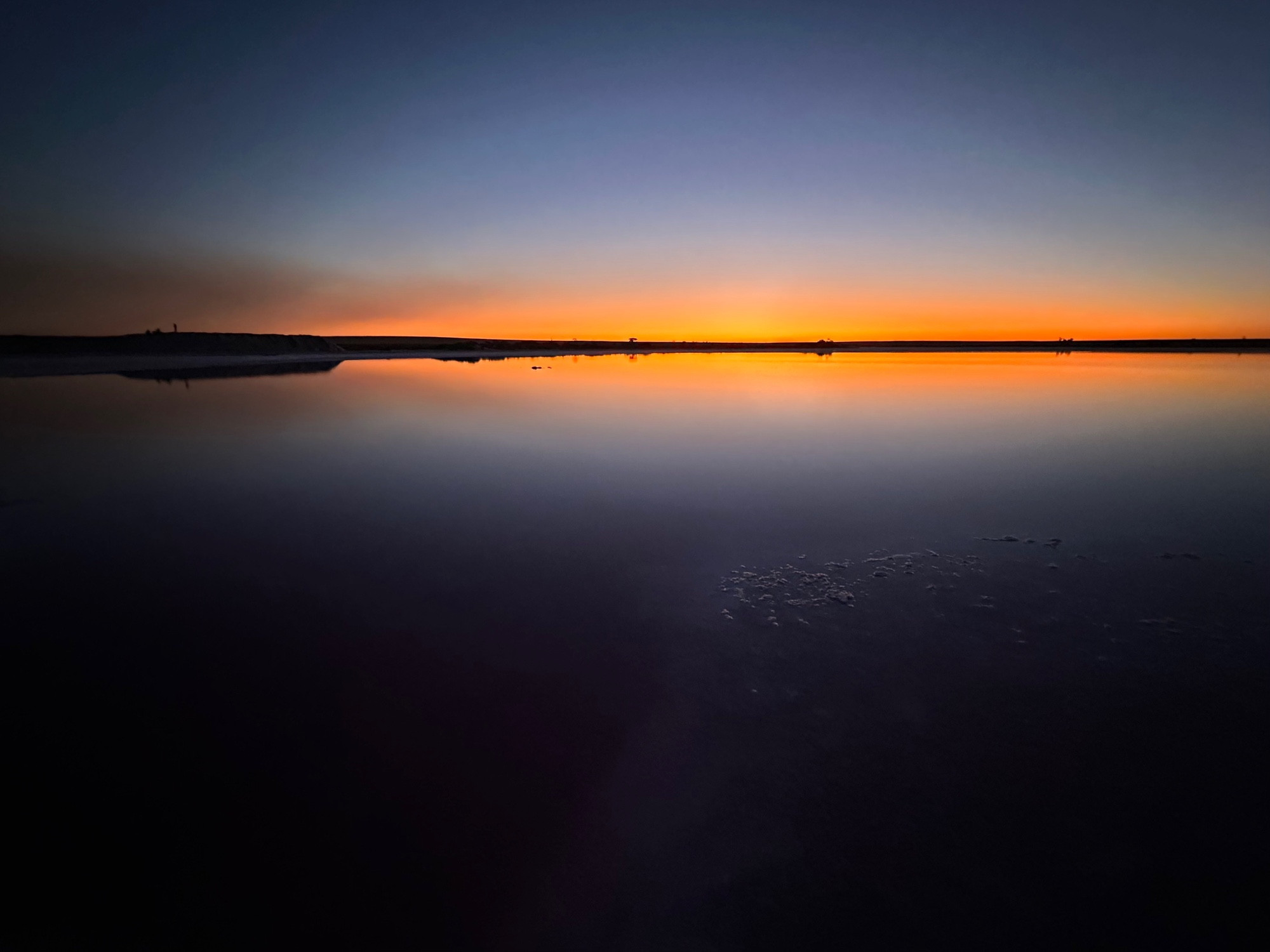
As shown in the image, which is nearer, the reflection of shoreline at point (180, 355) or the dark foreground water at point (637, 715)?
the dark foreground water at point (637, 715)

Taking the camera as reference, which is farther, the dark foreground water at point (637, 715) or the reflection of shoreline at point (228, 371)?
the reflection of shoreline at point (228, 371)

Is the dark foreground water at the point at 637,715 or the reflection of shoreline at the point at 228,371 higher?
the reflection of shoreline at the point at 228,371

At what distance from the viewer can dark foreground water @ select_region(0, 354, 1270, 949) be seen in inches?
100

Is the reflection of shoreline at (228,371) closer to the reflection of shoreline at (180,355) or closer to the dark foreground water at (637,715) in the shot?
the reflection of shoreline at (180,355)

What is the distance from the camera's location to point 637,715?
3799 mm

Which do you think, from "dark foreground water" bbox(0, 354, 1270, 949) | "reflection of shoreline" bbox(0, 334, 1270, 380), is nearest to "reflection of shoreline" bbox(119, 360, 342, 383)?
"reflection of shoreline" bbox(0, 334, 1270, 380)

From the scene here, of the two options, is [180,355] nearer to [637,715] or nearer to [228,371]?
[228,371]

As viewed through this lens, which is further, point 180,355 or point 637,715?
point 180,355

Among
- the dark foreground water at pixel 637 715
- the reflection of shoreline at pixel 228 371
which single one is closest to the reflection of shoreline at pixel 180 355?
the reflection of shoreline at pixel 228 371

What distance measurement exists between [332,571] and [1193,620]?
8416 millimetres

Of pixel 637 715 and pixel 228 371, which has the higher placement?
pixel 228 371

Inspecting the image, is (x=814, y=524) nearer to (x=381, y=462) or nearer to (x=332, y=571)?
(x=332, y=571)

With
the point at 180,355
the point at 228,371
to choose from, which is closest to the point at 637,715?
the point at 228,371

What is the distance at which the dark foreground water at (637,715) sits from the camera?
2.55 metres
